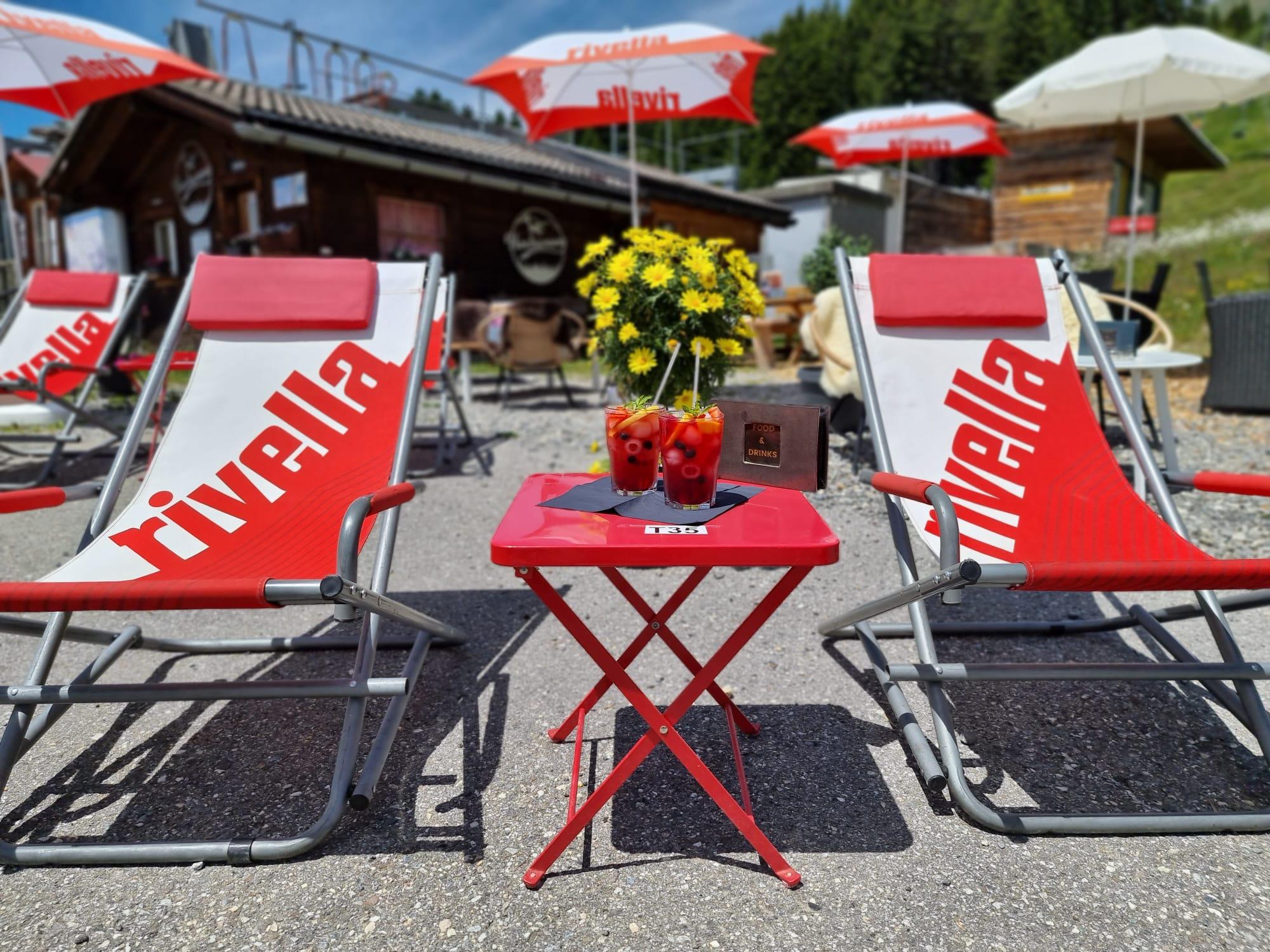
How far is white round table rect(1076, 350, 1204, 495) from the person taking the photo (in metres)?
3.22

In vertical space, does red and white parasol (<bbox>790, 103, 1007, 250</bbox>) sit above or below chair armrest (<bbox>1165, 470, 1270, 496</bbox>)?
above

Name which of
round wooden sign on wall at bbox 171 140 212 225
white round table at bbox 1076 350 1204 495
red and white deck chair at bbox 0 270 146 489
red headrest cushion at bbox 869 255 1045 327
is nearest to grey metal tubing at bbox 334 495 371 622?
red headrest cushion at bbox 869 255 1045 327

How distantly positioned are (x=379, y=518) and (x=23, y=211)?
1969cm

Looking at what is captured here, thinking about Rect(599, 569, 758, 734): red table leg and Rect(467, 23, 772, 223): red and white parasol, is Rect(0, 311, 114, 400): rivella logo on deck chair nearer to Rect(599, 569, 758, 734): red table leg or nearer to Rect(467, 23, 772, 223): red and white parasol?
Rect(467, 23, 772, 223): red and white parasol

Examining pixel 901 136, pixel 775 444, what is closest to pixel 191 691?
pixel 775 444

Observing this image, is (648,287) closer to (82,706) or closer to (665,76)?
(82,706)

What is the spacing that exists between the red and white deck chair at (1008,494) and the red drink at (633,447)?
1.79 feet

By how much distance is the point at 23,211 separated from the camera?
1661 centimetres

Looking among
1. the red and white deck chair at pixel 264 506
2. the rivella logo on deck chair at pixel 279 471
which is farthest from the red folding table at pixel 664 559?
the rivella logo on deck chair at pixel 279 471

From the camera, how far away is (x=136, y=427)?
2.17 meters

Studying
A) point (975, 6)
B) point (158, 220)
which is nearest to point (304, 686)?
point (158, 220)

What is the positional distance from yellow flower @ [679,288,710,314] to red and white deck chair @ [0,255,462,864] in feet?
3.23

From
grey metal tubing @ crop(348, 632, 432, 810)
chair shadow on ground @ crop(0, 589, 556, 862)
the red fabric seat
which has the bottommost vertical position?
chair shadow on ground @ crop(0, 589, 556, 862)

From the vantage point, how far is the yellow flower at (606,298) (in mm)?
3203
